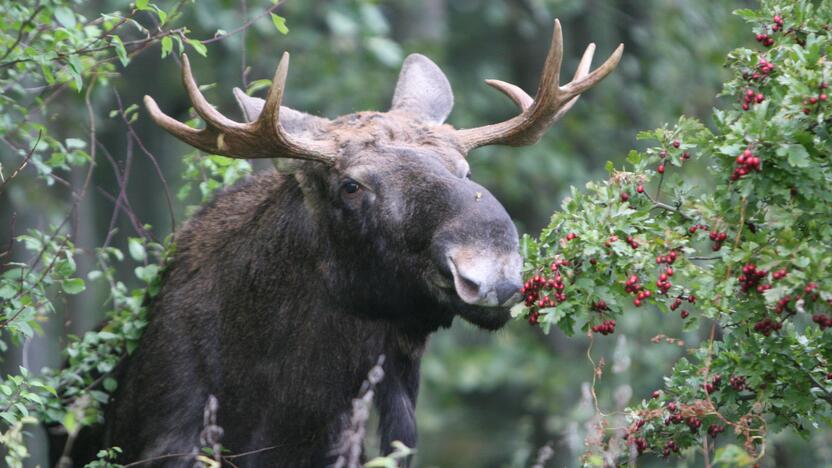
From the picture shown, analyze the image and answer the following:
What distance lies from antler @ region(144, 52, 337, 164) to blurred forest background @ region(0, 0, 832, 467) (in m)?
5.39

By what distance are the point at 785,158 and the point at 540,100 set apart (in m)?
1.63

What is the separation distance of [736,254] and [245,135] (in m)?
2.14

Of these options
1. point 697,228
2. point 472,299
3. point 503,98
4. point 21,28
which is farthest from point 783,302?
point 503,98

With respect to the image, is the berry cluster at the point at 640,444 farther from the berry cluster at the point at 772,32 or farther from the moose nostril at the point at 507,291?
the berry cluster at the point at 772,32

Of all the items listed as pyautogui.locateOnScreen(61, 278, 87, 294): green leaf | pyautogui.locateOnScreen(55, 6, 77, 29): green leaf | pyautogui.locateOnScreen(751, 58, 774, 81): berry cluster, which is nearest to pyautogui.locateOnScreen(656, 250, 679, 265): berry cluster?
pyautogui.locateOnScreen(751, 58, 774, 81): berry cluster

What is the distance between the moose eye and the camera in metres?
5.32

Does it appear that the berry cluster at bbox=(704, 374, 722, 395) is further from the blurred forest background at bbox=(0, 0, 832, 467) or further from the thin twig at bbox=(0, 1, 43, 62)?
the blurred forest background at bbox=(0, 0, 832, 467)

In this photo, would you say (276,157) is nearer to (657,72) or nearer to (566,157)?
(566,157)

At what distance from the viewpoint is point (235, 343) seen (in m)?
5.60

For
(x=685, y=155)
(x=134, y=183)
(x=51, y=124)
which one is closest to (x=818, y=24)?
(x=685, y=155)

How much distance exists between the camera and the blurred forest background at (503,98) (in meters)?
11.7

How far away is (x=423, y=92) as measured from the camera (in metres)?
6.40

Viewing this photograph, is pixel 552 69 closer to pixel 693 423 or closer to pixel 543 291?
pixel 543 291

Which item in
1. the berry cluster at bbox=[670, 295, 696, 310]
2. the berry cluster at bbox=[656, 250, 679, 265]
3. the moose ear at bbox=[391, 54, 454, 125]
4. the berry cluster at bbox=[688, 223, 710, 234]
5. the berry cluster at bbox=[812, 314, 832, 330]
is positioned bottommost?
the berry cluster at bbox=[812, 314, 832, 330]
